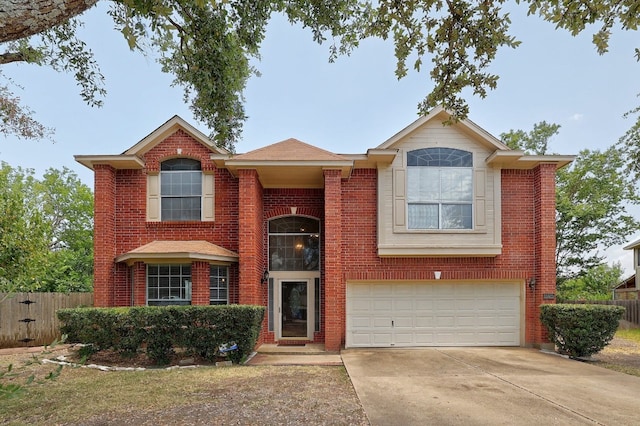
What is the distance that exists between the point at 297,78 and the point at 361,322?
9786mm

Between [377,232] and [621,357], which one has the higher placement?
[377,232]

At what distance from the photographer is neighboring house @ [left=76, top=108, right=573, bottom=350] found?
38.3 feet

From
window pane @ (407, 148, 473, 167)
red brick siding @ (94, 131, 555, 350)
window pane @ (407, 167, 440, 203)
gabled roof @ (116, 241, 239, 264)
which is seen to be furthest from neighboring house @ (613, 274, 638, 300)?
gabled roof @ (116, 241, 239, 264)

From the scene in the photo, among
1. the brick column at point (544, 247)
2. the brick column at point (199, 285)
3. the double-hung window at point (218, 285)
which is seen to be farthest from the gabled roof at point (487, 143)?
the brick column at point (199, 285)

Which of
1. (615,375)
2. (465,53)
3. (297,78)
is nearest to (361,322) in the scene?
(615,375)

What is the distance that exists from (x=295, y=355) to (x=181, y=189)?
19.4 ft

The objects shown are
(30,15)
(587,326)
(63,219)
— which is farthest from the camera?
(63,219)

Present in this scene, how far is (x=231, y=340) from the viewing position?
9.32 meters

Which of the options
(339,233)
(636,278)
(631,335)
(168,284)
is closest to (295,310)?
(339,233)

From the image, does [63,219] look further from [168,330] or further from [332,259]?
[332,259]

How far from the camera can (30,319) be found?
12.7 metres

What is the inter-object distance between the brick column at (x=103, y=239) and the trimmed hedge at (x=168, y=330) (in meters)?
2.14

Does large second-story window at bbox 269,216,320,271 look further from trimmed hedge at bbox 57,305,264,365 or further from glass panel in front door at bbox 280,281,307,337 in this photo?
trimmed hedge at bbox 57,305,264,365

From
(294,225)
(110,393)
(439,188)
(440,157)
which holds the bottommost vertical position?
(110,393)
